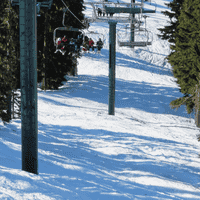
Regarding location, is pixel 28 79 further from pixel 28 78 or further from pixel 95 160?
pixel 95 160

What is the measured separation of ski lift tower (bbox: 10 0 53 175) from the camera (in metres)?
4.65

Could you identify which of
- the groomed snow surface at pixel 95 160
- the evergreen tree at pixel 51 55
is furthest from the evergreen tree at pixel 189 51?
the evergreen tree at pixel 51 55

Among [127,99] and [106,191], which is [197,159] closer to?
[106,191]

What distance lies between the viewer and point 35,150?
16.2 ft

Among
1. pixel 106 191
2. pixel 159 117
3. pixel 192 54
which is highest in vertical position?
pixel 192 54

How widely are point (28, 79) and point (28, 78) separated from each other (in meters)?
0.02

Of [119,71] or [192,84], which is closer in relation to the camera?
[192,84]

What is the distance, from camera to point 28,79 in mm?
4746

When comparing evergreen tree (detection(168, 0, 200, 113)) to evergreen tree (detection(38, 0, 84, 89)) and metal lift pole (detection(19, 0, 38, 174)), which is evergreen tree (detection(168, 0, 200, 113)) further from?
metal lift pole (detection(19, 0, 38, 174))

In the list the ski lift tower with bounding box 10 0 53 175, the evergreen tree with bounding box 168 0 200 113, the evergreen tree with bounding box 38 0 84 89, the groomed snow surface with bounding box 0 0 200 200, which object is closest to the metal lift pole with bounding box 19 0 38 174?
the ski lift tower with bounding box 10 0 53 175

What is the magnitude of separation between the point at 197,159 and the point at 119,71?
33.7 metres

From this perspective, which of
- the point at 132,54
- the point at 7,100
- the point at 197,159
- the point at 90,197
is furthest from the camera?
the point at 132,54

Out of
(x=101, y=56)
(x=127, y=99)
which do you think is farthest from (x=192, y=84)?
(x=101, y=56)

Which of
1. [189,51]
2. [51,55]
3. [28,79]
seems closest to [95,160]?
[28,79]
